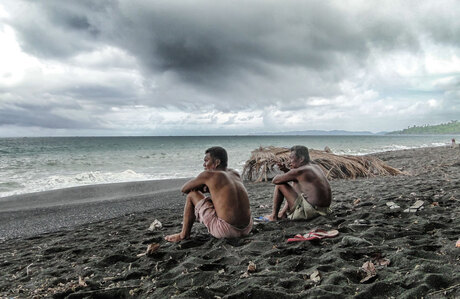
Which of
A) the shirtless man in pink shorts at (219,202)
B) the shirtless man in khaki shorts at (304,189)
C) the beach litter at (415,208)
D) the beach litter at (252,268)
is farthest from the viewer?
the shirtless man in khaki shorts at (304,189)

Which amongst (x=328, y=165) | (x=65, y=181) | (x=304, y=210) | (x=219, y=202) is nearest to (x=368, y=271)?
(x=219, y=202)

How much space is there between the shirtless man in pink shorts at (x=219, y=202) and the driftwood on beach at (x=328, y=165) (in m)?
6.39

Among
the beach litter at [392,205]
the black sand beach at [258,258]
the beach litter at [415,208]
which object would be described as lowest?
the black sand beach at [258,258]

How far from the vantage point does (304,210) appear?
4.53 metres

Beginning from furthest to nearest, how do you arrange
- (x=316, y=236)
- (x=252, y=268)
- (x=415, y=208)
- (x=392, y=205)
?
(x=392, y=205), (x=415, y=208), (x=316, y=236), (x=252, y=268)

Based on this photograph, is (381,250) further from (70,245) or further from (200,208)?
(70,245)

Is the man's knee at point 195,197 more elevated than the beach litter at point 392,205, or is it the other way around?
the man's knee at point 195,197

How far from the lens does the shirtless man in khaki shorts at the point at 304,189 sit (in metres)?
4.51

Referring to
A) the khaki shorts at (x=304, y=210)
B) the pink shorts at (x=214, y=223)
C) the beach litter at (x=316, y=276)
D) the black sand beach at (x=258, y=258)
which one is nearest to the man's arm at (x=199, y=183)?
the pink shorts at (x=214, y=223)

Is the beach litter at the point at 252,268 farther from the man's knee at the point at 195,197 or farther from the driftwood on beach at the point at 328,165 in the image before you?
the driftwood on beach at the point at 328,165

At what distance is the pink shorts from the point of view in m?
3.77

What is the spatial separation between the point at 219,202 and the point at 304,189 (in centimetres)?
150

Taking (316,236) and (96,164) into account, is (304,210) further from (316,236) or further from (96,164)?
(96,164)

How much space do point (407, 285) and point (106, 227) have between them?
4.65 meters
